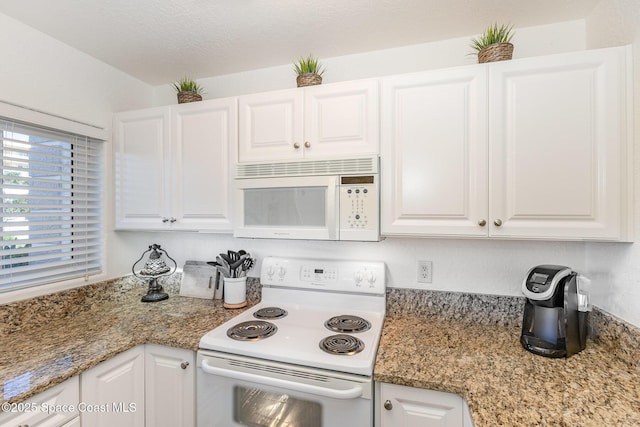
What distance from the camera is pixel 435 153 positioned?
54.7 inches

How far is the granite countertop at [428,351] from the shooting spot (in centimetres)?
92

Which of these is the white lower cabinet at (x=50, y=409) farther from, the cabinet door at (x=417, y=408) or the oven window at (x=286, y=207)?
the cabinet door at (x=417, y=408)

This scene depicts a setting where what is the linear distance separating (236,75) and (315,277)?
1518 millimetres

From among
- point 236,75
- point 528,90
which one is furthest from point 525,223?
point 236,75

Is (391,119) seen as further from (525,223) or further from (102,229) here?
(102,229)

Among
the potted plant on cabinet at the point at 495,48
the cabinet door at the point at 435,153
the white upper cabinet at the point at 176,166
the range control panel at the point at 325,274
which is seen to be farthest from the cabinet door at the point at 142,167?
the potted plant on cabinet at the point at 495,48

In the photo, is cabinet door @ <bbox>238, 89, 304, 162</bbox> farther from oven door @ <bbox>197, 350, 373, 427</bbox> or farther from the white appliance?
oven door @ <bbox>197, 350, 373, 427</bbox>

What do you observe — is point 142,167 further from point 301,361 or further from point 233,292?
point 301,361

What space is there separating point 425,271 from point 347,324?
1.82 ft

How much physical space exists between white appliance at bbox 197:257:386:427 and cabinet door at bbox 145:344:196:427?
0.07 m

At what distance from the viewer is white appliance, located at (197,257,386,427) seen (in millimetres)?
1169

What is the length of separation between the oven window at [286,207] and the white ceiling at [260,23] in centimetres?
86

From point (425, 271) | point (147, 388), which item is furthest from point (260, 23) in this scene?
point (147, 388)

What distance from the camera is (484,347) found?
4.28 ft
